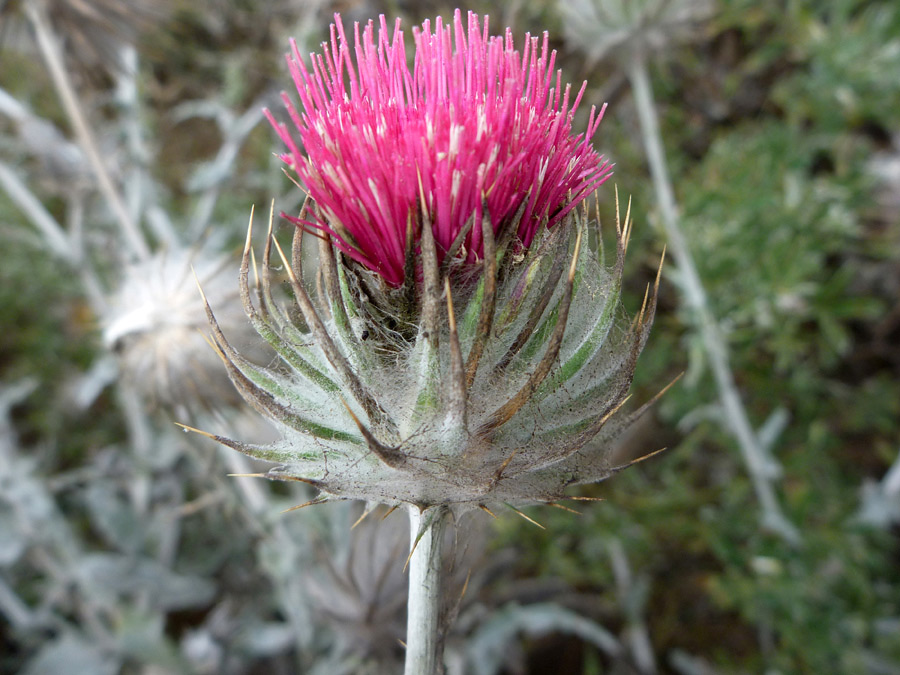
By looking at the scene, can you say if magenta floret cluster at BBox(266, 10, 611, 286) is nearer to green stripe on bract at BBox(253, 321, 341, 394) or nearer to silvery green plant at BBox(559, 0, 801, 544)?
green stripe on bract at BBox(253, 321, 341, 394)

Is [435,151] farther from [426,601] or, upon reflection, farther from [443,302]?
[426,601]

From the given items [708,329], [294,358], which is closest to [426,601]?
[294,358]

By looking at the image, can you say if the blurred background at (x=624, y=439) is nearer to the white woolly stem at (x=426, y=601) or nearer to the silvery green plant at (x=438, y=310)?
the white woolly stem at (x=426, y=601)

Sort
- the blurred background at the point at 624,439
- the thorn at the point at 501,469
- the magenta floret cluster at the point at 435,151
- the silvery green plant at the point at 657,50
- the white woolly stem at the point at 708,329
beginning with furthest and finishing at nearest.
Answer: the white woolly stem at the point at 708,329
the silvery green plant at the point at 657,50
the blurred background at the point at 624,439
the magenta floret cluster at the point at 435,151
the thorn at the point at 501,469

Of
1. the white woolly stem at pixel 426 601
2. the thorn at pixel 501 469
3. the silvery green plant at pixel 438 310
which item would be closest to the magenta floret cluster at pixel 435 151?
the silvery green plant at pixel 438 310

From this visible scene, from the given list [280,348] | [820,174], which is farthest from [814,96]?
[280,348]

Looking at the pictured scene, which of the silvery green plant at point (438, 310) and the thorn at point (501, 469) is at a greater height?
the silvery green plant at point (438, 310)
